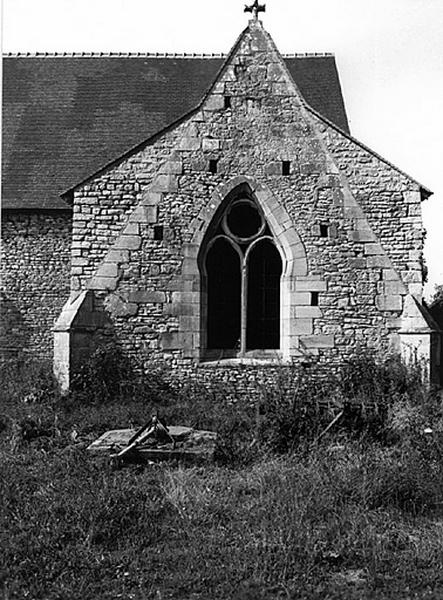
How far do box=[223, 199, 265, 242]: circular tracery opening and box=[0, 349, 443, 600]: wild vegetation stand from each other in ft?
11.0

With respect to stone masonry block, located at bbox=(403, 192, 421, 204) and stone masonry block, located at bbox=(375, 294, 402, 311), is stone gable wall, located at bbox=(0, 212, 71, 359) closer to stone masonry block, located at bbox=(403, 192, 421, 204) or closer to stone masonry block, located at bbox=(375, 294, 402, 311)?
stone masonry block, located at bbox=(375, 294, 402, 311)

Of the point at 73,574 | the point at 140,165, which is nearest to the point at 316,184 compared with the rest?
the point at 140,165

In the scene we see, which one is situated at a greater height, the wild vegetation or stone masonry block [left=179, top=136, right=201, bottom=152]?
stone masonry block [left=179, top=136, right=201, bottom=152]

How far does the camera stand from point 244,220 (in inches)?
536

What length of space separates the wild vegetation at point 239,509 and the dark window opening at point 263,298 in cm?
205

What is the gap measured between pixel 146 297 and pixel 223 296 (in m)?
1.44

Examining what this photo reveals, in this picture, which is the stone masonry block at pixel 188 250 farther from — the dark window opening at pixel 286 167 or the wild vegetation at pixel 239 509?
the wild vegetation at pixel 239 509

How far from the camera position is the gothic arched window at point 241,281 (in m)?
13.4

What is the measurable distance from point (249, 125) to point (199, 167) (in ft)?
3.87

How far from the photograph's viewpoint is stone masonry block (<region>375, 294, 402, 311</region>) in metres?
13.1

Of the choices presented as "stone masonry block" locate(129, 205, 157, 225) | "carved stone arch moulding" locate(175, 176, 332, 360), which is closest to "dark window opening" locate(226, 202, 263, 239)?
"carved stone arch moulding" locate(175, 176, 332, 360)

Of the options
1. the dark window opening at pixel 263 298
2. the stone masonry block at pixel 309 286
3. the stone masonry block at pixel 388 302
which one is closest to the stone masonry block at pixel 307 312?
the stone masonry block at pixel 309 286

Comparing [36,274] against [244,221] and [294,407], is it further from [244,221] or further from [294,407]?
[294,407]

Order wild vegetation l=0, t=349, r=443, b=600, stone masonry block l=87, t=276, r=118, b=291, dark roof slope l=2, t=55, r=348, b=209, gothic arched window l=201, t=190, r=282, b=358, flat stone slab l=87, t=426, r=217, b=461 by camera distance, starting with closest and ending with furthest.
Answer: wild vegetation l=0, t=349, r=443, b=600 → flat stone slab l=87, t=426, r=217, b=461 → stone masonry block l=87, t=276, r=118, b=291 → gothic arched window l=201, t=190, r=282, b=358 → dark roof slope l=2, t=55, r=348, b=209
